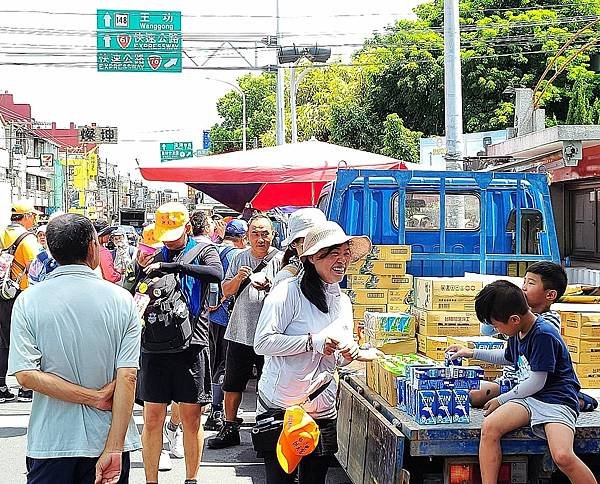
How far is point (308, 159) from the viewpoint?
11078mm

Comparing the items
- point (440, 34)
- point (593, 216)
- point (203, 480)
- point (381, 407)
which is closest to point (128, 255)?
point (203, 480)

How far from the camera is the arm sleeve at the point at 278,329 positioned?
455 cm

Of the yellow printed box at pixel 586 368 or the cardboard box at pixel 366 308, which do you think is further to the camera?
the cardboard box at pixel 366 308

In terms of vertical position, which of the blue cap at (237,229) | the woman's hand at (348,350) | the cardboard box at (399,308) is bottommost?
the cardboard box at (399,308)

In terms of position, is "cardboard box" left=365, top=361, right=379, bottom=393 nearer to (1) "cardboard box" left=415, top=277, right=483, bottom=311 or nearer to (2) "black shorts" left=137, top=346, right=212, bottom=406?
(1) "cardboard box" left=415, top=277, right=483, bottom=311

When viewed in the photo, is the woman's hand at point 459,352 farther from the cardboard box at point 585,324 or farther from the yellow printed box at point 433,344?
the cardboard box at point 585,324

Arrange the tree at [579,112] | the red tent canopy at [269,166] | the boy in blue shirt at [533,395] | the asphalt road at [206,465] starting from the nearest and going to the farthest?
the boy in blue shirt at [533,395] < the asphalt road at [206,465] < the red tent canopy at [269,166] < the tree at [579,112]

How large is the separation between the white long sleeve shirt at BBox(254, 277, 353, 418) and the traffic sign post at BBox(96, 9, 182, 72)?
22.6m

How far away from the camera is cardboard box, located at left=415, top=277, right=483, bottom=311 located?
6383mm

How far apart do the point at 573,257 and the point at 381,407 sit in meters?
16.7

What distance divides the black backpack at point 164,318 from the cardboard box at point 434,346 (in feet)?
5.33

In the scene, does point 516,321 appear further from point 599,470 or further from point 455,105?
point 455,105

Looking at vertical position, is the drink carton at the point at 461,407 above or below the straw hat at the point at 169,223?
below

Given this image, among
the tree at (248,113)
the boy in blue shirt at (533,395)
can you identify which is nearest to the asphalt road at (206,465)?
the boy in blue shirt at (533,395)
